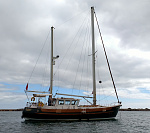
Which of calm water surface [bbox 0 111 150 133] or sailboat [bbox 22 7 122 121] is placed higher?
sailboat [bbox 22 7 122 121]

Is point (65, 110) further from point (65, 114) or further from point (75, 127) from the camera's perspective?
point (75, 127)

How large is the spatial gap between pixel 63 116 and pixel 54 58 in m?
11.1

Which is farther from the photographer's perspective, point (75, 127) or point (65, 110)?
point (65, 110)

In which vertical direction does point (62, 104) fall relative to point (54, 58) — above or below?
below

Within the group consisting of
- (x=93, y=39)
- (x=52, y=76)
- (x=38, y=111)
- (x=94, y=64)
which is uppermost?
(x=93, y=39)

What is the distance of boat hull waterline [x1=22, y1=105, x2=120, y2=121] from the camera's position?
2806 centimetres

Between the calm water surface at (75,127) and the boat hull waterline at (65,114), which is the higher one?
the boat hull waterline at (65,114)

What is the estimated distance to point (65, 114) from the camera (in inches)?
1116

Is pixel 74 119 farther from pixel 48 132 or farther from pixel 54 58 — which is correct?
pixel 54 58

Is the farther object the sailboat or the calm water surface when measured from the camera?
the sailboat

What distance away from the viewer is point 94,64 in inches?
1211

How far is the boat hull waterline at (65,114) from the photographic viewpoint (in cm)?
2806

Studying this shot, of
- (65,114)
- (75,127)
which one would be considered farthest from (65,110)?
(75,127)

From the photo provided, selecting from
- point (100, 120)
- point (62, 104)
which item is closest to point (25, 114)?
point (62, 104)
